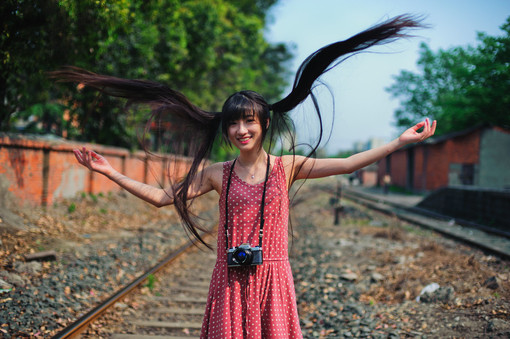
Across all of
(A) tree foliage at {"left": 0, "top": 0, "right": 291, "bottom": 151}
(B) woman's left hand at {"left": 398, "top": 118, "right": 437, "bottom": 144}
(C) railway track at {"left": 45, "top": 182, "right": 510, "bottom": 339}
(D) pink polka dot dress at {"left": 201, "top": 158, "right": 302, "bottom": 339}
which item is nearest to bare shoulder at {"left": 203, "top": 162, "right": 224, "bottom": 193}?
(D) pink polka dot dress at {"left": 201, "top": 158, "right": 302, "bottom": 339}

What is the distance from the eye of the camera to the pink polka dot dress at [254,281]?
219cm

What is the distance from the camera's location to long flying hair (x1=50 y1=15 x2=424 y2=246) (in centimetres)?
229

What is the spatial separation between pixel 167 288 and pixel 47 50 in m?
4.27

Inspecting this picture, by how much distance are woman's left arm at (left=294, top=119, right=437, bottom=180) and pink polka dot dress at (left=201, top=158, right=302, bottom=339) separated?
0.64 feet

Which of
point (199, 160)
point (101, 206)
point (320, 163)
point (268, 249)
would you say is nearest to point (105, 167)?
point (199, 160)

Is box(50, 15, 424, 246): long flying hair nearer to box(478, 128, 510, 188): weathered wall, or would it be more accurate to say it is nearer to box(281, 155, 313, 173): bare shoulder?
box(281, 155, 313, 173): bare shoulder

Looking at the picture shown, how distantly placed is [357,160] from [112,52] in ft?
40.1

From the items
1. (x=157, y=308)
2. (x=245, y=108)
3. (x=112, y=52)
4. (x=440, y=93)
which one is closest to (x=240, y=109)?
(x=245, y=108)

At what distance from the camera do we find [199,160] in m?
2.71

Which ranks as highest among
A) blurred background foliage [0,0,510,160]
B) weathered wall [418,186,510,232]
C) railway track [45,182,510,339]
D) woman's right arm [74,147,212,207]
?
blurred background foliage [0,0,510,160]

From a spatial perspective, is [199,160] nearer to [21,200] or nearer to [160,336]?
[160,336]

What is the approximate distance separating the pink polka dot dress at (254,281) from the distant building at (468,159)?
2631 centimetres

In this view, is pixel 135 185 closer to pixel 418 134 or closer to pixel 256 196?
pixel 256 196

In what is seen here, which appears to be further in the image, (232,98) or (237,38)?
(237,38)
